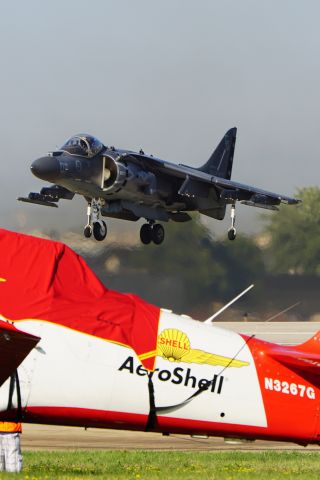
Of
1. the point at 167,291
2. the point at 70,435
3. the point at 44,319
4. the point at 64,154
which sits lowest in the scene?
the point at 70,435

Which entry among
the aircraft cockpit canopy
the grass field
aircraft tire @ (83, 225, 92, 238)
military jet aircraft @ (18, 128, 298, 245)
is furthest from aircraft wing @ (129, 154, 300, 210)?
the grass field

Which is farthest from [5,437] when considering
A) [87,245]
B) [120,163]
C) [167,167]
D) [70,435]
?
[167,167]

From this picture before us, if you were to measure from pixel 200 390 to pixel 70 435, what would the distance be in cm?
918

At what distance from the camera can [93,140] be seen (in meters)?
38.5

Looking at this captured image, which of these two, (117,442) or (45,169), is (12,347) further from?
(45,169)

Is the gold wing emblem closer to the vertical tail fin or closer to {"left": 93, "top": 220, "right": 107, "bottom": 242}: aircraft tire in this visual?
{"left": 93, "top": 220, "right": 107, "bottom": 242}: aircraft tire

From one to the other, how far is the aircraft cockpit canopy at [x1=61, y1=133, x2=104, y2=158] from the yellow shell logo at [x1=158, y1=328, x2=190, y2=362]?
99.2ft

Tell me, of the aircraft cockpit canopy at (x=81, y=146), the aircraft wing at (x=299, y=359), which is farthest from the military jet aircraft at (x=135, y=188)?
the aircraft wing at (x=299, y=359)

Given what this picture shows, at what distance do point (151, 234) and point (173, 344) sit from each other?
3310cm

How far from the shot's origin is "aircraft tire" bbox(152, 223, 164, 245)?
132ft

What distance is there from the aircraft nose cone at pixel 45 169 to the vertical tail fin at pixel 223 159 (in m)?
13.8

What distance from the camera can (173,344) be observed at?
7445mm

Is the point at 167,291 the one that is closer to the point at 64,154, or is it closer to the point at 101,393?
the point at 64,154

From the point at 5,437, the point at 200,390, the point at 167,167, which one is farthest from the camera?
the point at 167,167
